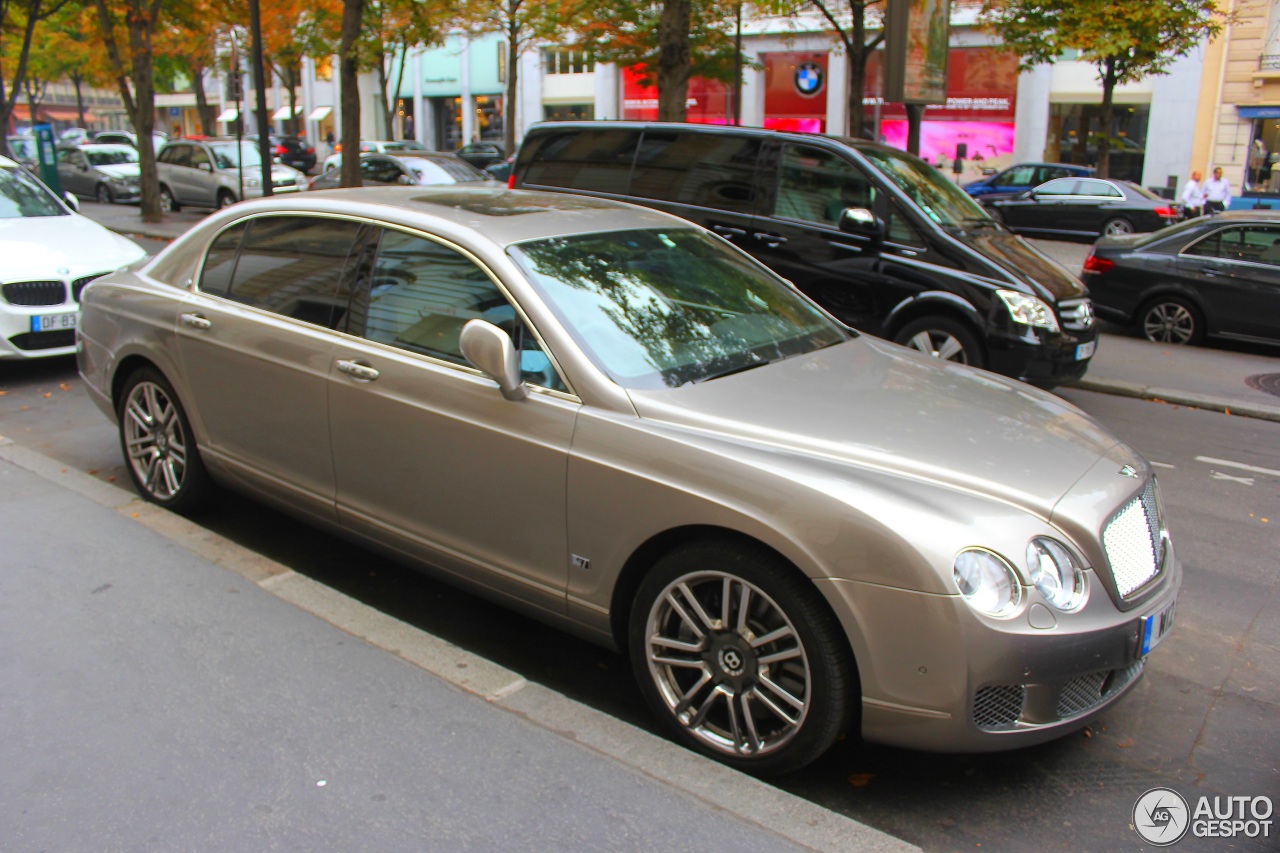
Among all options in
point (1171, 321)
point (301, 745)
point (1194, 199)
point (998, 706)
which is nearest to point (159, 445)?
point (301, 745)

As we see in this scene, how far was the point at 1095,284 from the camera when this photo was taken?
11977 mm

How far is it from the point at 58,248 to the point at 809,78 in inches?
1385

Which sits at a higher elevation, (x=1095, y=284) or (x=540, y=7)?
(x=540, y=7)

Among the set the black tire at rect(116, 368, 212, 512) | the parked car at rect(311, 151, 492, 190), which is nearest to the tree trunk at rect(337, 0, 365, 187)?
the parked car at rect(311, 151, 492, 190)

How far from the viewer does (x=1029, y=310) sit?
25.3 ft

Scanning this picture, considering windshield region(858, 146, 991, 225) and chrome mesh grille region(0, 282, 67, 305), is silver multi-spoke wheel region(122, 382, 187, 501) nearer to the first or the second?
chrome mesh grille region(0, 282, 67, 305)

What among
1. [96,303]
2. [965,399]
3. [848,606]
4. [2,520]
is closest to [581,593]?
[848,606]

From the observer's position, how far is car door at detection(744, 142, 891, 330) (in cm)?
823

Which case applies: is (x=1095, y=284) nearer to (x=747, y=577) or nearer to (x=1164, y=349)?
(x=1164, y=349)

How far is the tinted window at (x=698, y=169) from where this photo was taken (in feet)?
28.5

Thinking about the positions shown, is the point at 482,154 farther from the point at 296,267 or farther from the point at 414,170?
the point at 296,267

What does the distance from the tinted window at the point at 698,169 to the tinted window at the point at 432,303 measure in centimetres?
493

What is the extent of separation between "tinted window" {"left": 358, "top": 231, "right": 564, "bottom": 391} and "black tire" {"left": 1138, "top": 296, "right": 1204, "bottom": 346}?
32.0 ft

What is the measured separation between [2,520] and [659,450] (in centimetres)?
326
